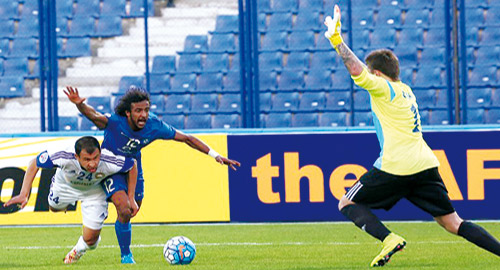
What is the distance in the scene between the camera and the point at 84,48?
Result: 762 inches

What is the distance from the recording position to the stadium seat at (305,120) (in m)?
16.9

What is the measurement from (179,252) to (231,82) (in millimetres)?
7666

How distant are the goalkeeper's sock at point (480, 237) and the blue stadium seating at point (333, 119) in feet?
26.2

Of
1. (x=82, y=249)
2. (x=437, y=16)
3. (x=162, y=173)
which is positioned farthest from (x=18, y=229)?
(x=437, y=16)

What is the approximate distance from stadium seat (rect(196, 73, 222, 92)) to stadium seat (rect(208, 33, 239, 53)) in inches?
35.8

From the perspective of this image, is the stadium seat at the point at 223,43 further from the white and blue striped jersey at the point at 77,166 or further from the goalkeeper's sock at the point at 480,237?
the goalkeeper's sock at the point at 480,237

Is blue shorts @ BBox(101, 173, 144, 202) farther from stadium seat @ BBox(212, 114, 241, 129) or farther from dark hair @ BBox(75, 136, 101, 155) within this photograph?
stadium seat @ BBox(212, 114, 241, 129)

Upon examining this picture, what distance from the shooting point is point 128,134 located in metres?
9.46

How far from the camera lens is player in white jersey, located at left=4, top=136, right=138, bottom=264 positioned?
8.94 metres

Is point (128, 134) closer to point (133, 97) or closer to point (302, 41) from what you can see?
point (133, 97)

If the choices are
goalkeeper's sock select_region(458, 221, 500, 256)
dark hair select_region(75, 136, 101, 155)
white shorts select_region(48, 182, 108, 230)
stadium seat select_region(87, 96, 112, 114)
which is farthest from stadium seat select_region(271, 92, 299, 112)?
goalkeeper's sock select_region(458, 221, 500, 256)

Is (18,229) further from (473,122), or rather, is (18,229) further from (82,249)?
(473,122)

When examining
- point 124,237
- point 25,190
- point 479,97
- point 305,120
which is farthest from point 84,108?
point 479,97

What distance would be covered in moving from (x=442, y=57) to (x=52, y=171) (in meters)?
7.19
